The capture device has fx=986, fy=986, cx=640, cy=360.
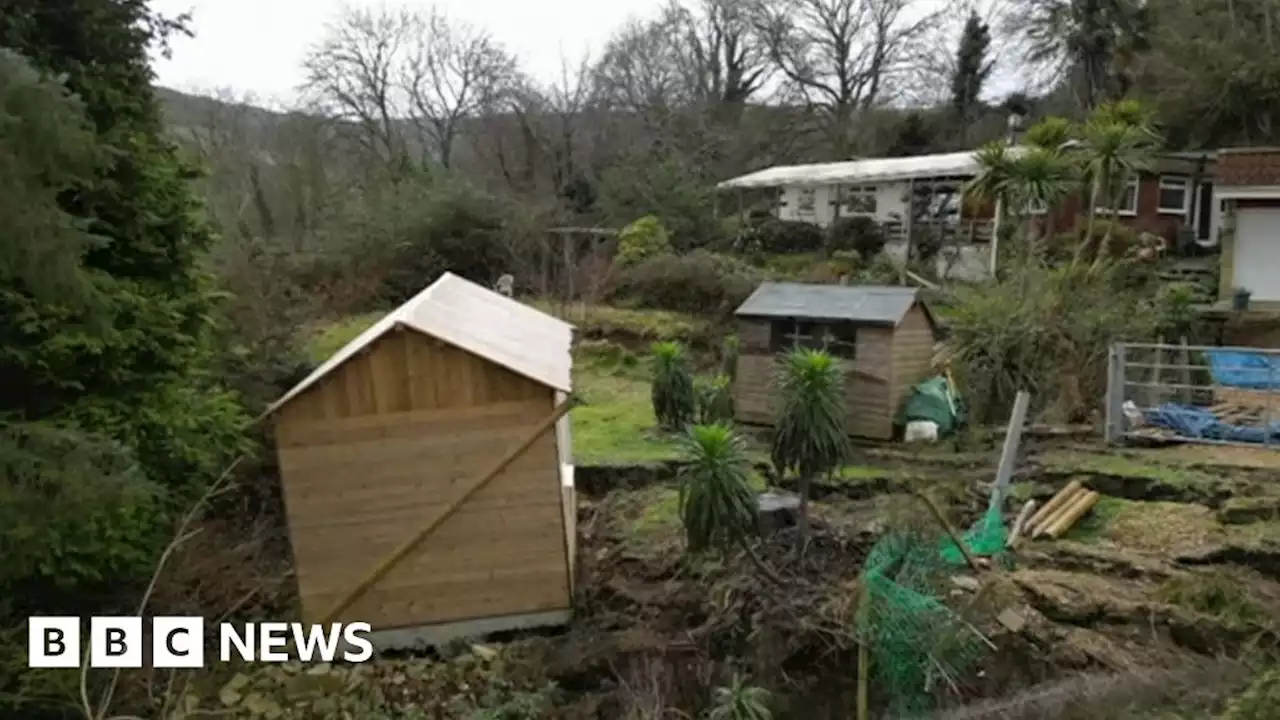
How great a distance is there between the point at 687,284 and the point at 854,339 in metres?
8.88

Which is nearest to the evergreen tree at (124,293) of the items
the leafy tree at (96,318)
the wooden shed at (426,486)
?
the leafy tree at (96,318)

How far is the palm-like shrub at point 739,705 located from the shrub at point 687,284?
46.9 ft

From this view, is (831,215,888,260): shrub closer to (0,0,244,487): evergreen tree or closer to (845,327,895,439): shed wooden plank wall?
(845,327,895,439): shed wooden plank wall

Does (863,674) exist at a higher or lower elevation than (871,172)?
lower

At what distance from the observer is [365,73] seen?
105 feet

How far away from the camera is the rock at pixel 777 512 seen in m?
8.83

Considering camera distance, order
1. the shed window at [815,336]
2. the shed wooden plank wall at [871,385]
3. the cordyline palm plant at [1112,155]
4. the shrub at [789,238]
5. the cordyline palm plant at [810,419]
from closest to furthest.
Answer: the cordyline palm plant at [810,419], the shed wooden plank wall at [871,385], the shed window at [815,336], the cordyline palm plant at [1112,155], the shrub at [789,238]

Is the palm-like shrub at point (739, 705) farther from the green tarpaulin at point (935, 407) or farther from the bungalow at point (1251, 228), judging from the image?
the bungalow at point (1251, 228)

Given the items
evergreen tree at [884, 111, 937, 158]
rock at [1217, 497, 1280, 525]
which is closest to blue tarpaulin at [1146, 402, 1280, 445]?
rock at [1217, 497, 1280, 525]

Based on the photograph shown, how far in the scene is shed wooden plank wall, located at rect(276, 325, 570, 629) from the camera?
7426 mm

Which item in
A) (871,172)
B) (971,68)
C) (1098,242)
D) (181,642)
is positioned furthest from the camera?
(971,68)

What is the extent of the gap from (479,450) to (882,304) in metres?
6.62

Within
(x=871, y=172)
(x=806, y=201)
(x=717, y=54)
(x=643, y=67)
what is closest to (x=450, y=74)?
(x=643, y=67)

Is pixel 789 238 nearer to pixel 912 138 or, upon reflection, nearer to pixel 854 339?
pixel 912 138
